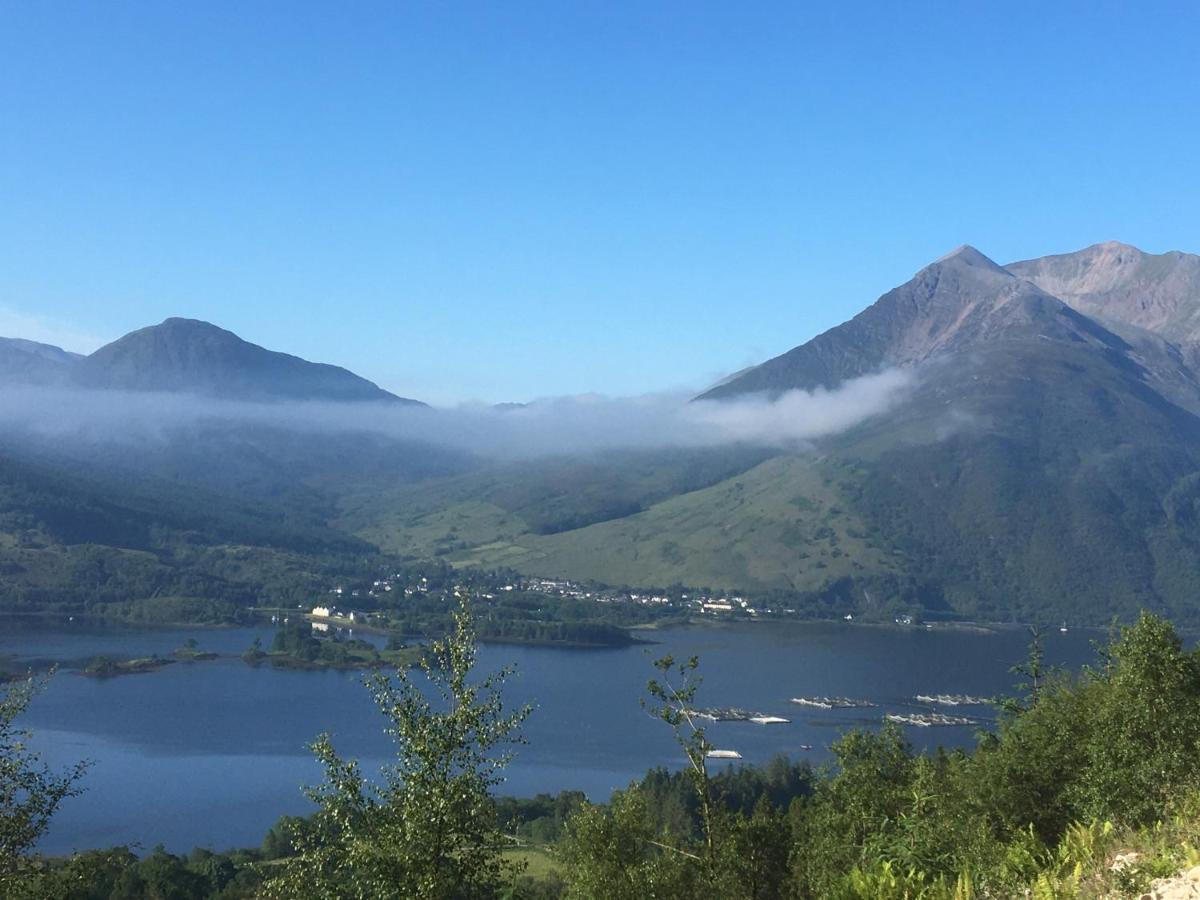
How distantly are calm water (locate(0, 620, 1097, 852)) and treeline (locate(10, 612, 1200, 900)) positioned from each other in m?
24.7

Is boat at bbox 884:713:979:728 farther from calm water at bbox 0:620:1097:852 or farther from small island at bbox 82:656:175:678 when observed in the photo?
small island at bbox 82:656:175:678

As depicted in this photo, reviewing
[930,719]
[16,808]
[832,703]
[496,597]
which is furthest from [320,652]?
[16,808]

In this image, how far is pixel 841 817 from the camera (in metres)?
21.5

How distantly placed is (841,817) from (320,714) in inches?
3015

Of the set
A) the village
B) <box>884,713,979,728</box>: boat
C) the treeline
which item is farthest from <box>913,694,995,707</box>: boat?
the treeline

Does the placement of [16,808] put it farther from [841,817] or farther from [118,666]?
[118,666]

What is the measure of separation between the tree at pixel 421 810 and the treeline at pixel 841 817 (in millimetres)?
22

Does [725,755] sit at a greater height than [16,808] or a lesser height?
lesser

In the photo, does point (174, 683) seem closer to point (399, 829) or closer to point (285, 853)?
point (285, 853)

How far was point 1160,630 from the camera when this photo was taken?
727 inches

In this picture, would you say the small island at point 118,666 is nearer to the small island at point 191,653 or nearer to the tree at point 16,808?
the small island at point 191,653

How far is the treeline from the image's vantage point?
11.5 m

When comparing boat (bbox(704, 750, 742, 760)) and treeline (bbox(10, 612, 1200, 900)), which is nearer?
treeline (bbox(10, 612, 1200, 900))

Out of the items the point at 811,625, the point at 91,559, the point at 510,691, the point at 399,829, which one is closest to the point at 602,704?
the point at 510,691
